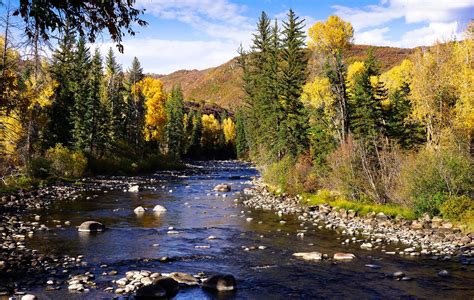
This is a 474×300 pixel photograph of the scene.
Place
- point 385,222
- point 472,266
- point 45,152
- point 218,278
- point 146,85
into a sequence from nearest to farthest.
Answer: point 218,278, point 472,266, point 385,222, point 45,152, point 146,85

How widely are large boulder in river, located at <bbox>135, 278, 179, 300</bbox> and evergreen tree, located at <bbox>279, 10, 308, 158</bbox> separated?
2725 centimetres

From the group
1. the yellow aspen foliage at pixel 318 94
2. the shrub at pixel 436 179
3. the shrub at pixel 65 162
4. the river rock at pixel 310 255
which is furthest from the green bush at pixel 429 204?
the shrub at pixel 65 162

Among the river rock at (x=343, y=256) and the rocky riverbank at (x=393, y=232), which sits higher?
the river rock at (x=343, y=256)

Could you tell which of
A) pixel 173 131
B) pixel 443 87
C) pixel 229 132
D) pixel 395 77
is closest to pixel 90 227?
pixel 443 87

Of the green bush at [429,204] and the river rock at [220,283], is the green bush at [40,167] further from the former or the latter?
the green bush at [429,204]

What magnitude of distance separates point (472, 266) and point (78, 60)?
2174 inches

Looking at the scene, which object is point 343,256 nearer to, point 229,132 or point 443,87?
point 443,87

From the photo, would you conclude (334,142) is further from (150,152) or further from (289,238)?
(150,152)

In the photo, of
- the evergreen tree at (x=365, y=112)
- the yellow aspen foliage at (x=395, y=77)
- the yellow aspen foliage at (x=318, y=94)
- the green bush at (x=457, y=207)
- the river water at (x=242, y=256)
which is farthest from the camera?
the yellow aspen foliage at (x=395, y=77)

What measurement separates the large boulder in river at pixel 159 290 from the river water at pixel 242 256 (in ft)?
0.97

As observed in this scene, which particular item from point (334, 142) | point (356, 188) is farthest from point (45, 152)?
point (356, 188)

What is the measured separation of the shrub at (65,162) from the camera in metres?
42.6

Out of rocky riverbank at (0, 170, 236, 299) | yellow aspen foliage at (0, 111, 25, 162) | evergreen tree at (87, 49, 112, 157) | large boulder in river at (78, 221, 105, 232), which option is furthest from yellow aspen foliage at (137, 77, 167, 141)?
yellow aspen foliage at (0, 111, 25, 162)

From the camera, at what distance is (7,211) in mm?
24922
